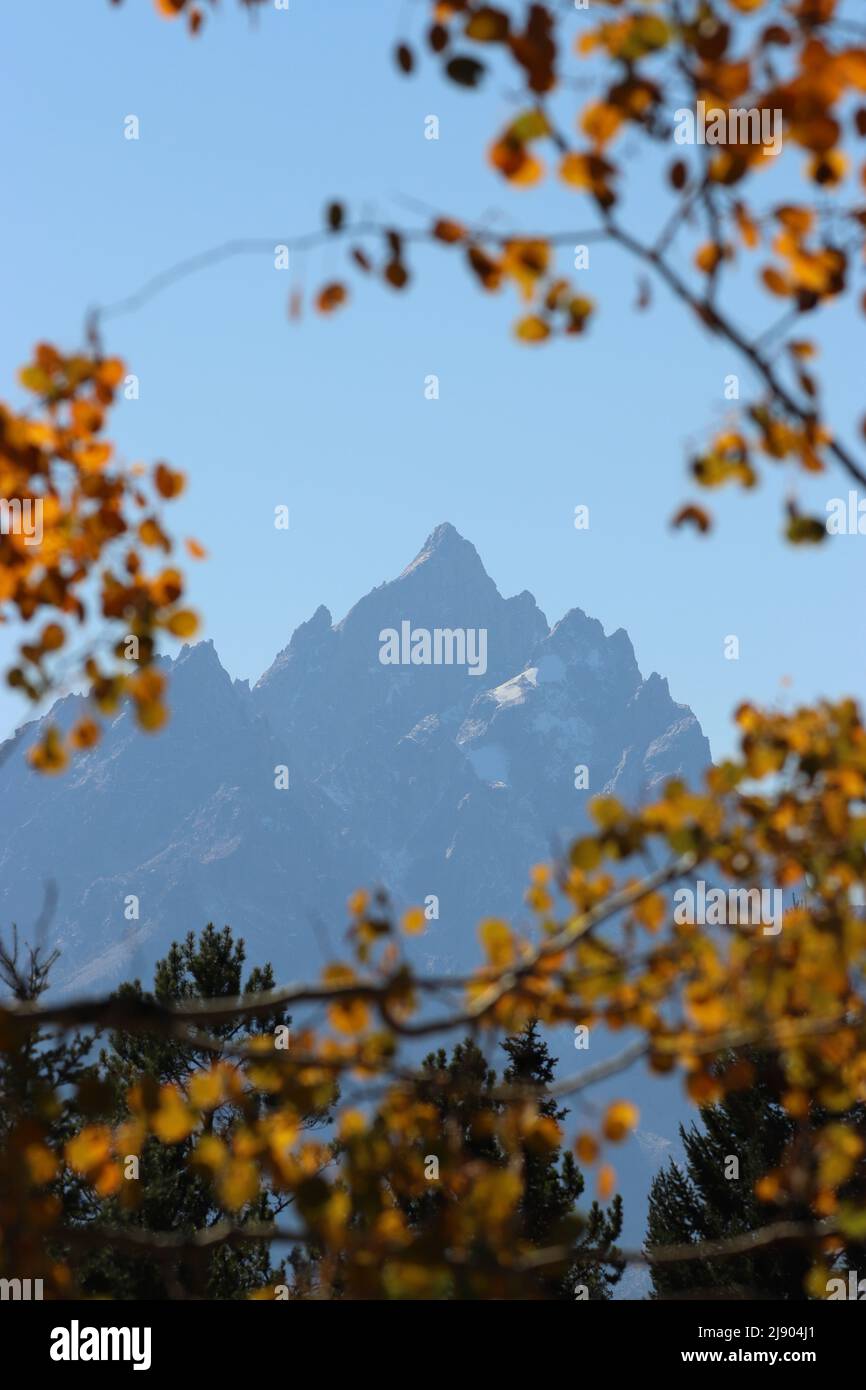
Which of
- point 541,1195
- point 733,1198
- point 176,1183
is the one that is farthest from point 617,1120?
point 733,1198

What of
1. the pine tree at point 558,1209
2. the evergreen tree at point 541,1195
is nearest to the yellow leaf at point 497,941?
the evergreen tree at point 541,1195

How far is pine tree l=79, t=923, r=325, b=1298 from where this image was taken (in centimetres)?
1773

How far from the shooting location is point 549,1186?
19.9 meters

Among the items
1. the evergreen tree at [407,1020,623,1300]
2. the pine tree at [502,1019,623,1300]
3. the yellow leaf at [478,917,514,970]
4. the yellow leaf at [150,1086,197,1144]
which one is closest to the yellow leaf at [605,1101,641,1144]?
the yellow leaf at [478,917,514,970]

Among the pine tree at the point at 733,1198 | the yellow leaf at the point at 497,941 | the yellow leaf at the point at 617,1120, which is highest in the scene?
the yellow leaf at the point at 497,941

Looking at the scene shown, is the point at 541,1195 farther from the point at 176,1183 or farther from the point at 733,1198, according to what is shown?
the point at 733,1198

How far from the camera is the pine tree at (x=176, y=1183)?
17.7m

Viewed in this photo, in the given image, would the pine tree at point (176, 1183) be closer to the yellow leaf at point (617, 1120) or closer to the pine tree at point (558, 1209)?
the pine tree at point (558, 1209)

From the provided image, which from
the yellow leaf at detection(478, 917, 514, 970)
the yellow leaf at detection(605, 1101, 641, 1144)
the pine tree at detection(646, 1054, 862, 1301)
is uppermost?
the yellow leaf at detection(478, 917, 514, 970)

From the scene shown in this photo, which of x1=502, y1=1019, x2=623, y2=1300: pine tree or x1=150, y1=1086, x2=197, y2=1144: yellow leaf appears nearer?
x1=150, y1=1086, x2=197, y2=1144: yellow leaf

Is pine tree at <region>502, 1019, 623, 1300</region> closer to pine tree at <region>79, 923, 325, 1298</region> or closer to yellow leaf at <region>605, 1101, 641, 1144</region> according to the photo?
pine tree at <region>79, 923, 325, 1298</region>

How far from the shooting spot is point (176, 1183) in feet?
66.9
